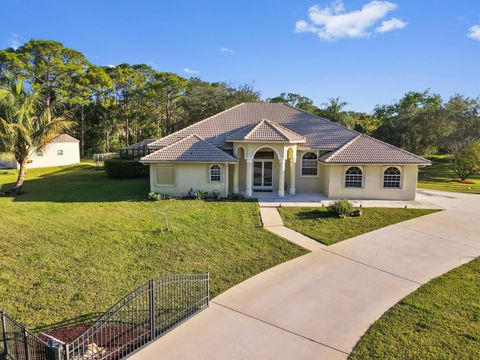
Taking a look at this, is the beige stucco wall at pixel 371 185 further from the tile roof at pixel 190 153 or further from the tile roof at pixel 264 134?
the tile roof at pixel 190 153

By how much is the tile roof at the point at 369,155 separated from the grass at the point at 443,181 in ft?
26.5

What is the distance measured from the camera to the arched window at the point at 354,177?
20.7 meters

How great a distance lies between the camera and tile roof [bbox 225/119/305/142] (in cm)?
2020

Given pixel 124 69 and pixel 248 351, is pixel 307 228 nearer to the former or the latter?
pixel 248 351

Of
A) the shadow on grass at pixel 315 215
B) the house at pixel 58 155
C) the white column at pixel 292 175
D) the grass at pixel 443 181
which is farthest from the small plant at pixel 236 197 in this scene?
the house at pixel 58 155

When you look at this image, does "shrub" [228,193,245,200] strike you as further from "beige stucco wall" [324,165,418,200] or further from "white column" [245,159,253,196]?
"beige stucco wall" [324,165,418,200]

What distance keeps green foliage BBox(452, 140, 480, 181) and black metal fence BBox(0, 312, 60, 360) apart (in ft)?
111

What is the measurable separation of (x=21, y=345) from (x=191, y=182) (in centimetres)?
1508

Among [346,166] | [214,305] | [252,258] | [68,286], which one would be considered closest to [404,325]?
[214,305]

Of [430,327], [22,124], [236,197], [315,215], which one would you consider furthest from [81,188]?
[430,327]

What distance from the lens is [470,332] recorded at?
23.2ft

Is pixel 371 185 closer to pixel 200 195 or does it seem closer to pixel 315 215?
pixel 315 215

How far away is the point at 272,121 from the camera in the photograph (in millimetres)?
24438

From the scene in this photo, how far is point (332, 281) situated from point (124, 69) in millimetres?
47795
